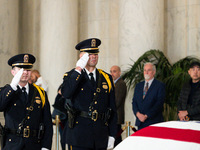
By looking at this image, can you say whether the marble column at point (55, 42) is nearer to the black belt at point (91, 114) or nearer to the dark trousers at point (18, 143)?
the black belt at point (91, 114)

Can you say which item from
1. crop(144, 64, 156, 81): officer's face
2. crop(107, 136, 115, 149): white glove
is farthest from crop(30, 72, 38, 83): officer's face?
crop(107, 136, 115, 149): white glove

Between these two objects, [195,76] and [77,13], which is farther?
[77,13]

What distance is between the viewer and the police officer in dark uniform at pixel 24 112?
445 centimetres

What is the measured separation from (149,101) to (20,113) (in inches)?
114

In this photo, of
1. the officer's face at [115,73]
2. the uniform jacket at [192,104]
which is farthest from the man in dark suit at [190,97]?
the officer's face at [115,73]

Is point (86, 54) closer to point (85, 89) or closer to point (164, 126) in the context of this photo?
point (85, 89)

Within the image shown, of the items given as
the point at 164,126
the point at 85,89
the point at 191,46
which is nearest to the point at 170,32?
the point at 191,46

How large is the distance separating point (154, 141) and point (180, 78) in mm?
4980

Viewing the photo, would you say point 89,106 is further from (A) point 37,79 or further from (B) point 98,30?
(B) point 98,30

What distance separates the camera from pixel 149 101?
22.5 feet

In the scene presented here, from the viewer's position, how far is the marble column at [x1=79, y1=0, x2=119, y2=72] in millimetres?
11102

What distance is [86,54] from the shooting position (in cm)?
475

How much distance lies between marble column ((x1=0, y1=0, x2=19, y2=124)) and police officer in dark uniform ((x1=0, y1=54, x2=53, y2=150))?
526 cm

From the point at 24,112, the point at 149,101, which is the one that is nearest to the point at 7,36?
the point at 149,101
